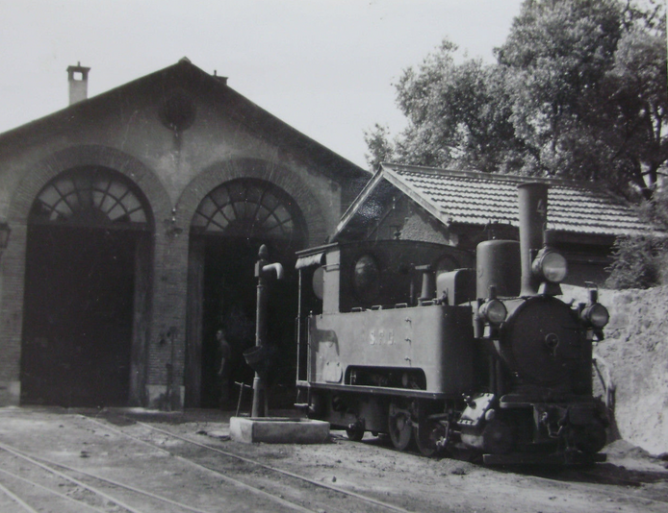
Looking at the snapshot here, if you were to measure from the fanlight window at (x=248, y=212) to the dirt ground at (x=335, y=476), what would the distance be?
18.1 ft

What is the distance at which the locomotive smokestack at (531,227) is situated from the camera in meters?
8.35

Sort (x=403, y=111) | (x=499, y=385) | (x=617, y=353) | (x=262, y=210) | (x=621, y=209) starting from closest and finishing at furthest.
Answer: (x=499, y=385) < (x=617, y=353) < (x=621, y=209) < (x=262, y=210) < (x=403, y=111)

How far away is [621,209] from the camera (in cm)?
1451

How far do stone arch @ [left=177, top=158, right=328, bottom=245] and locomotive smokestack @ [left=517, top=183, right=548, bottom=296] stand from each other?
8428 millimetres

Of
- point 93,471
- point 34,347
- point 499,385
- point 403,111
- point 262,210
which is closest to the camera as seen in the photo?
point 93,471

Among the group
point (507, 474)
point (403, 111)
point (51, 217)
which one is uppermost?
point (403, 111)

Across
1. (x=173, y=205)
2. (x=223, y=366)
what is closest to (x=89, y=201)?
(x=173, y=205)

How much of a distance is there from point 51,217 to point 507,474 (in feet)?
33.5

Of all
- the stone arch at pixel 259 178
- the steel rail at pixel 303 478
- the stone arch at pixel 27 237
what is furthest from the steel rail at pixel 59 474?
the stone arch at pixel 259 178

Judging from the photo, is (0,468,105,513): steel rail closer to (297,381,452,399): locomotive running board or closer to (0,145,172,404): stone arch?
(297,381,452,399): locomotive running board

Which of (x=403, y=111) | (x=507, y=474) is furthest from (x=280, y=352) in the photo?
(x=403, y=111)

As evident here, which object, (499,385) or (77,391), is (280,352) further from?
(499,385)

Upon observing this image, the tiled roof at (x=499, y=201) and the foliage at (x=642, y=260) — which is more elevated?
the tiled roof at (x=499, y=201)

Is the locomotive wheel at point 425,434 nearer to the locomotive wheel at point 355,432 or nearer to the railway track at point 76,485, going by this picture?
the locomotive wheel at point 355,432
